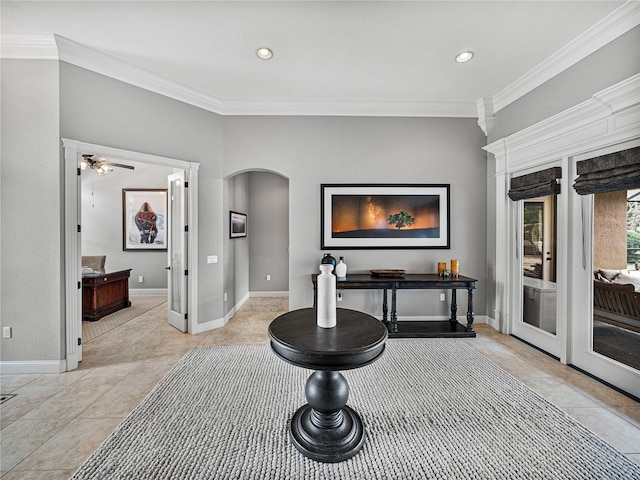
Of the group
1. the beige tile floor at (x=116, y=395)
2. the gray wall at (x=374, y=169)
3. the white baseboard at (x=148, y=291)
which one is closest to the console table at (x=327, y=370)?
the beige tile floor at (x=116, y=395)

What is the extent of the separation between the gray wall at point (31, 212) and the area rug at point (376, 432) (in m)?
1.46

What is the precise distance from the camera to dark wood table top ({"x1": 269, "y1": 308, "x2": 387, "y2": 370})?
5.48 ft

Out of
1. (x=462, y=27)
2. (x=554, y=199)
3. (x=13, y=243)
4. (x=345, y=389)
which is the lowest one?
(x=345, y=389)

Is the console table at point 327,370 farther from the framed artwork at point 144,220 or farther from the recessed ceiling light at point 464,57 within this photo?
the framed artwork at point 144,220

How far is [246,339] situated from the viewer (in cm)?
388

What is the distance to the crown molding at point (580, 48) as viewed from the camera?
242 centimetres

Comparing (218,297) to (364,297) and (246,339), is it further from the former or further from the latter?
(364,297)

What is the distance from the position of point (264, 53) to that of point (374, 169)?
7.01 ft

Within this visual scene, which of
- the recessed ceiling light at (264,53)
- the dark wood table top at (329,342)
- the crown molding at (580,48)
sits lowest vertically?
the dark wood table top at (329,342)

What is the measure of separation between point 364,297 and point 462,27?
3.38 meters

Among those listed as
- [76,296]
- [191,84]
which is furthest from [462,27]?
[76,296]

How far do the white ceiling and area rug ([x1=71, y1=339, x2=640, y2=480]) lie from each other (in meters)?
3.31

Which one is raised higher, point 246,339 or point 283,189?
point 283,189

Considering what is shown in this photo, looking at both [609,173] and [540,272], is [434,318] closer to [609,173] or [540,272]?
[540,272]
